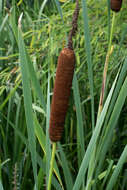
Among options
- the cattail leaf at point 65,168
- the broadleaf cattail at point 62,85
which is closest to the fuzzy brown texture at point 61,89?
the broadleaf cattail at point 62,85

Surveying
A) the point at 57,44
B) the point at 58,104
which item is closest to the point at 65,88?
the point at 58,104

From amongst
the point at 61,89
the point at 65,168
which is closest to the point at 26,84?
the point at 61,89

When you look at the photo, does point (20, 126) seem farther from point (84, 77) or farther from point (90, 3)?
point (90, 3)

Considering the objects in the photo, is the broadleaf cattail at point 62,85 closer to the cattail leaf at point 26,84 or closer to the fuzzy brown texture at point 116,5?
the cattail leaf at point 26,84

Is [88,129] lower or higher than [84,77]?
Answer: lower

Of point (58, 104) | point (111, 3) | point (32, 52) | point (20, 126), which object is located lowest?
point (20, 126)

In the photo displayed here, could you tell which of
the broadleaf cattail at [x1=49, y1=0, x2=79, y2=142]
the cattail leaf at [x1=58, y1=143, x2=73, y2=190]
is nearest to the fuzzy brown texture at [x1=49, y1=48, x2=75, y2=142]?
the broadleaf cattail at [x1=49, y1=0, x2=79, y2=142]

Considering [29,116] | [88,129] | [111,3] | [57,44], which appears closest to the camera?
[29,116]

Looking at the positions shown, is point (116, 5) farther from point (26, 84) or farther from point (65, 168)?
point (65, 168)

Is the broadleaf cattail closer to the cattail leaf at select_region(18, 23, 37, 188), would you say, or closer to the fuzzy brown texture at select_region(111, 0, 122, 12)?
the cattail leaf at select_region(18, 23, 37, 188)
